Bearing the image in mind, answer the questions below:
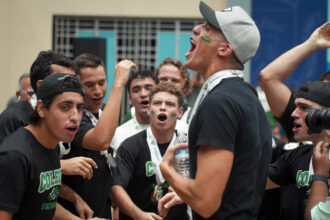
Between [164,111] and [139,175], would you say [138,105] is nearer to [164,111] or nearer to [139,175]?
[164,111]

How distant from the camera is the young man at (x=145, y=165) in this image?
Answer: 167 inches

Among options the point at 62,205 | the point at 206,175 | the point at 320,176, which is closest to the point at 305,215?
the point at 320,176

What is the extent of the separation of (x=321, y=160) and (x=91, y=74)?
1918mm

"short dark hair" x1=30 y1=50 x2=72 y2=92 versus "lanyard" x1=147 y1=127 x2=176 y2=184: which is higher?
"short dark hair" x1=30 y1=50 x2=72 y2=92

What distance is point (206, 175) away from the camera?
254cm

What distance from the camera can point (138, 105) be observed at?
5.60 m

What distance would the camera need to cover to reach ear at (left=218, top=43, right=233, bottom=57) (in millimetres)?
2865

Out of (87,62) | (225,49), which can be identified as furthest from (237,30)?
(87,62)

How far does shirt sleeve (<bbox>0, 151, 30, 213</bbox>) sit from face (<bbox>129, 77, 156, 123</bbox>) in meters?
2.56

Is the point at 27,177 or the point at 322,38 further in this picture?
the point at 322,38

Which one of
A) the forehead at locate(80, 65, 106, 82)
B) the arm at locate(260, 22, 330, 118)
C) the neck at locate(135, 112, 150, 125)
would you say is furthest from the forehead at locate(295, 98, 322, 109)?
the neck at locate(135, 112, 150, 125)

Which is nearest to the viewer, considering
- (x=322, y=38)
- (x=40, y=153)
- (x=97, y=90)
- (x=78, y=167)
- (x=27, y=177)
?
(x=27, y=177)

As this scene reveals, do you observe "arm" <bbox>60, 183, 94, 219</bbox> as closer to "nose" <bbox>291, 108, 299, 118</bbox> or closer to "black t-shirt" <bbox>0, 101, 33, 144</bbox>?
"black t-shirt" <bbox>0, 101, 33, 144</bbox>

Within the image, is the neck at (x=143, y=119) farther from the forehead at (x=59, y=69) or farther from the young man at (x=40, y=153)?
the young man at (x=40, y=153)
